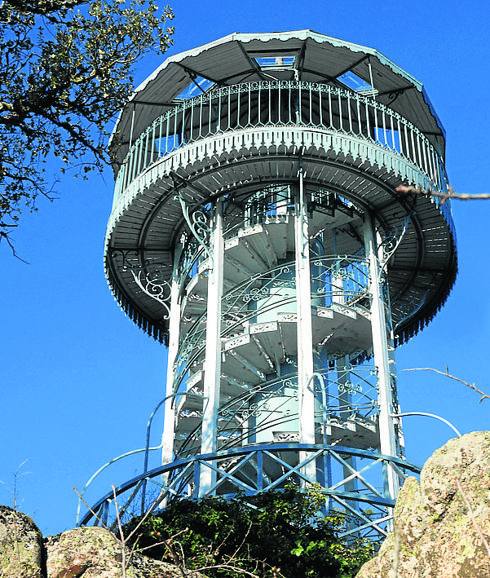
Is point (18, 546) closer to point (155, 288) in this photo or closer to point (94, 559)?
point (94, 559)

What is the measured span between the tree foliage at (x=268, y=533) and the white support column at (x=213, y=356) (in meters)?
2.47

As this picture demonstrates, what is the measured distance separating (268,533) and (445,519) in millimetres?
6032

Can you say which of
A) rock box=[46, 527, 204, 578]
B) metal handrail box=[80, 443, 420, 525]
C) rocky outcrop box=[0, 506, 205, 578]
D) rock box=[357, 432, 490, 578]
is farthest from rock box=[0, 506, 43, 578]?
metal handrail box=[80, 443, 420, 525]

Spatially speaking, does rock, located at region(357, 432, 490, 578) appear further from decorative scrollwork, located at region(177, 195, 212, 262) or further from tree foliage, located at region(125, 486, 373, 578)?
decorative scrollwork, located at region(177, 195, 212, 262)

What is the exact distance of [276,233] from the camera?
2100 cm

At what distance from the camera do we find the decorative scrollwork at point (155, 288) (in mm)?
21797

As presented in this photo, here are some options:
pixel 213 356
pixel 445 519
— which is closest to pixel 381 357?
pixel 213 356

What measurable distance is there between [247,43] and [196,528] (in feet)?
33.3

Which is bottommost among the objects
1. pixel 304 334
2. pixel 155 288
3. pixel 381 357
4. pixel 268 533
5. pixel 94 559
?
pixel 94 559

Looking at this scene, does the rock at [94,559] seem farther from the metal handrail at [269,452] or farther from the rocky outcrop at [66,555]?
the metal handrail at [269,452]

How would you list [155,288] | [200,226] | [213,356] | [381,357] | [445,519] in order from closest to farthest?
[445,519] → [213,356] → [381,357] → [200,226] → [155,288]

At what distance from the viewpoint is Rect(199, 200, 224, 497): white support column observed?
17700mm

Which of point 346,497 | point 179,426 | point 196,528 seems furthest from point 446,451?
point 179,426

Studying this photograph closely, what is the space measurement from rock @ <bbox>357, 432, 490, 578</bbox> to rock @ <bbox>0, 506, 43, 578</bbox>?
248 centimetres
